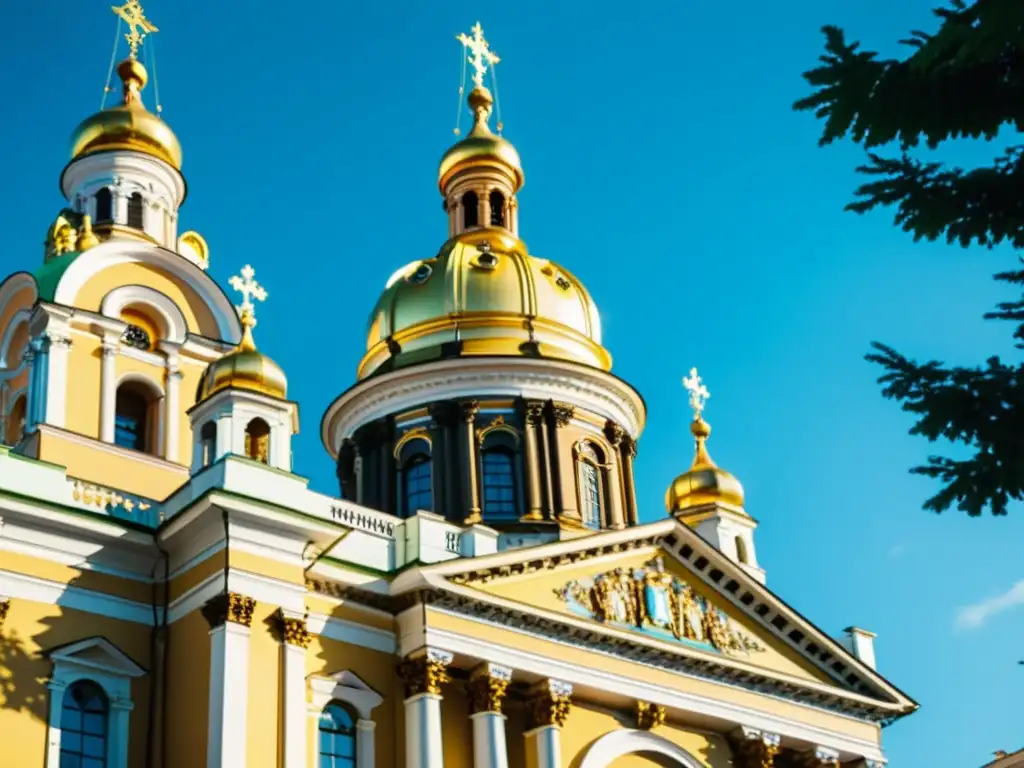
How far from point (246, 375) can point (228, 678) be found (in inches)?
182

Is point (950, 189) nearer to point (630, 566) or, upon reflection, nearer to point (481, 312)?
point (630, 566)

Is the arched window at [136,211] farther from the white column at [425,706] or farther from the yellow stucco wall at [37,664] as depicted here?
the white column at [425,706]

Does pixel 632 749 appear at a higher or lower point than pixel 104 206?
lower

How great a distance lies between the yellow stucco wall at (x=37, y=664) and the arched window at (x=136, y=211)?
891cm

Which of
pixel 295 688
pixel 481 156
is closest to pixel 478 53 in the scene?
pixel 481 156

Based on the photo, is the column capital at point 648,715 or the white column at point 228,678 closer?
the white column at point 228,678

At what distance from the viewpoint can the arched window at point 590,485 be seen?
2997 cm

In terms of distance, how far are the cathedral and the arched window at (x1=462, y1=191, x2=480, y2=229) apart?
213 centimetres

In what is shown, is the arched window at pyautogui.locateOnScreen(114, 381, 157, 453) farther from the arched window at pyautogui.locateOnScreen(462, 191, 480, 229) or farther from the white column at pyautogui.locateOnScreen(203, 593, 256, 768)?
the arched window at pyautogui.locateOnScreen(462, 191, 480, 229)

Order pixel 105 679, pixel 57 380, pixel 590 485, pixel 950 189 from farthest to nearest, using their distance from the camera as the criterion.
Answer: pixel 590 485
pixel 57 380
pixel 105 679
pixel 950 189

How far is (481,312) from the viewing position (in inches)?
1234

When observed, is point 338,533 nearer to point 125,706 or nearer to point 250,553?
point 250,553

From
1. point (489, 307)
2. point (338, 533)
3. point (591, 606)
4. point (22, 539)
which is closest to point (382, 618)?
point (338, 533)

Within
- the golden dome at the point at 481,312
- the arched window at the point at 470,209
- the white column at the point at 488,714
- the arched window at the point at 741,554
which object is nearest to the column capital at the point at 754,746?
the white column at the point at 488,714
